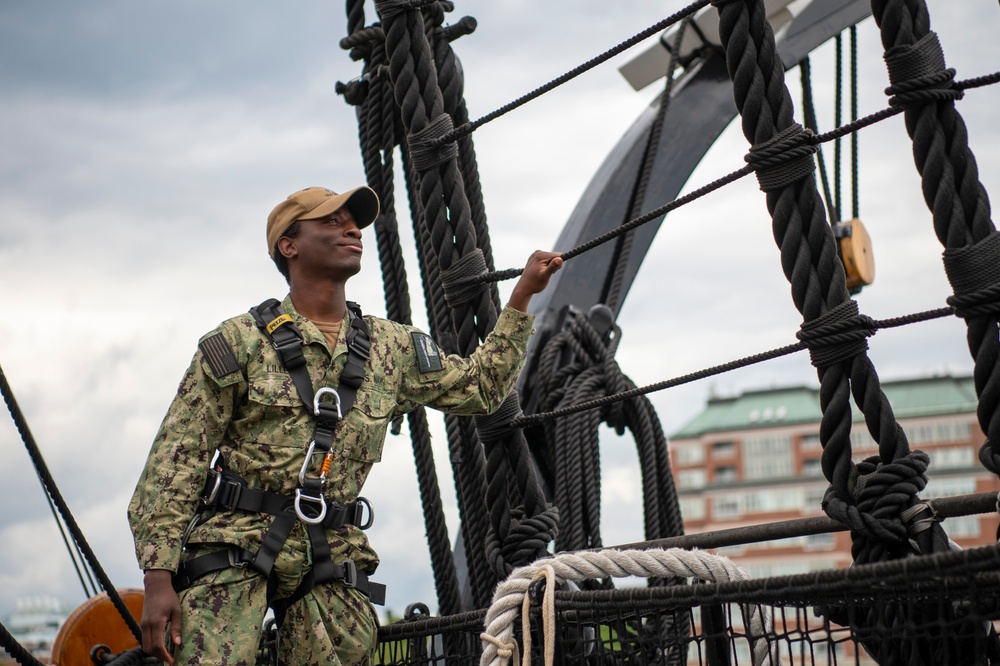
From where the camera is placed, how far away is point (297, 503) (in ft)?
8.82

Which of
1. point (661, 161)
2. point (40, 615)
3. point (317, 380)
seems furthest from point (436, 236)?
point (40, 615)

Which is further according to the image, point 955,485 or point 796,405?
point 796,405

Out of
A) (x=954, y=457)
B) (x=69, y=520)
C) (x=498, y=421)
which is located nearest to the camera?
(x=69, y=520)

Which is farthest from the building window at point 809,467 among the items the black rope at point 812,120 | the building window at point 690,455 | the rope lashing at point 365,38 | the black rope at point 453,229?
the black rope at point 453,229

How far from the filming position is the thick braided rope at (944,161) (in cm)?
238

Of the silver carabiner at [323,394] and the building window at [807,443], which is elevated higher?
the building window at [807,443]

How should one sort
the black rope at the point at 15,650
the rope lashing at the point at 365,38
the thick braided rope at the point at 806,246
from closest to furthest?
1. the thick braided rope at the point at 806,246
2. the black rope at the point at 15,650
3. the rope lashing at the point at 365,38

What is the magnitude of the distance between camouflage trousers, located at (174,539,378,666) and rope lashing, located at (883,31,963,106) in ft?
4.88

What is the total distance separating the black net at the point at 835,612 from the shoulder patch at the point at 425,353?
27.2 inches

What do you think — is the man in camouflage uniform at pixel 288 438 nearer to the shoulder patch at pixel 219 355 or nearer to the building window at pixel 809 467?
the shoulder patch at pixel 219 355

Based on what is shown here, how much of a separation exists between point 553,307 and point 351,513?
6.99 feet

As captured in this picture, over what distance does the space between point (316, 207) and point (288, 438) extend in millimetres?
556

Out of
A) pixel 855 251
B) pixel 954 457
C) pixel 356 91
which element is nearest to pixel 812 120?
pixel 855 251

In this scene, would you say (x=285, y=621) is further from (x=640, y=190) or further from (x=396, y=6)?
(x=640, y=190)
